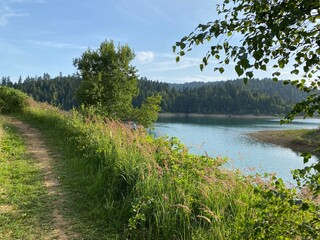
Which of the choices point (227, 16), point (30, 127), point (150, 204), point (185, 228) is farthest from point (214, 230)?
point (30, 127)

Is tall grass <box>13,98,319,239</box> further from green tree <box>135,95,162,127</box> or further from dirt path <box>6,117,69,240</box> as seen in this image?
green tree <box>135,95,162,127</box>

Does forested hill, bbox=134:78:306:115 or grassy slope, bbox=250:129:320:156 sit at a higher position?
forested hill, bbox=134:78:306:115

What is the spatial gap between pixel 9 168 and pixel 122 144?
2.87 metres

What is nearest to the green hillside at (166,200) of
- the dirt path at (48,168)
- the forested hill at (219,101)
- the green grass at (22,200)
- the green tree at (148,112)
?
the dirt path at (48,168)

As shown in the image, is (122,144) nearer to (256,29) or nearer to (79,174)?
(79,174)

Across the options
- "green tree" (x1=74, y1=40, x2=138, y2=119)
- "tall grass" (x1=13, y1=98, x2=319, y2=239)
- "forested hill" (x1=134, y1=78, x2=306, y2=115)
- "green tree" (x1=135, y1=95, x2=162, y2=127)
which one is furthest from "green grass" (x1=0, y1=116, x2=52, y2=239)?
"forested hill" (x1=134, y1=78, x2=306, y2=115)

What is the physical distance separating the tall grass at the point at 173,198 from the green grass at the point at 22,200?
0.67 meters

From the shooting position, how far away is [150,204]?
4.62 m

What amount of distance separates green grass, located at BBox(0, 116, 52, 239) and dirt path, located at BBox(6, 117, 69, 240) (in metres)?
0.12

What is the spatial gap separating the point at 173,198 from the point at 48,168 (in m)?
4.33

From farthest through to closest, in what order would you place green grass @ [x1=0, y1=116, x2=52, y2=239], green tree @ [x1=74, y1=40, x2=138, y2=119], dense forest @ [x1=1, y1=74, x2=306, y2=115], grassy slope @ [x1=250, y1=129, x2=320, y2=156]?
dense forest @ [x1=1, y1=74, x2=306, y2=115] → grassy slope @ [x1=250, y1=129, x2=320, y2=156] → green tree @ [x1=74, y1=40, x2=138, y2=119] → green grass @ [x1=0, y1=116, x2=52, y2=239]

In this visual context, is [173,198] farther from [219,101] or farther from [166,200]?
[219,101]

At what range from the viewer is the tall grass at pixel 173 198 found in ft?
8.83

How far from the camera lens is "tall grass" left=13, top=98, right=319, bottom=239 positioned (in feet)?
8.83
